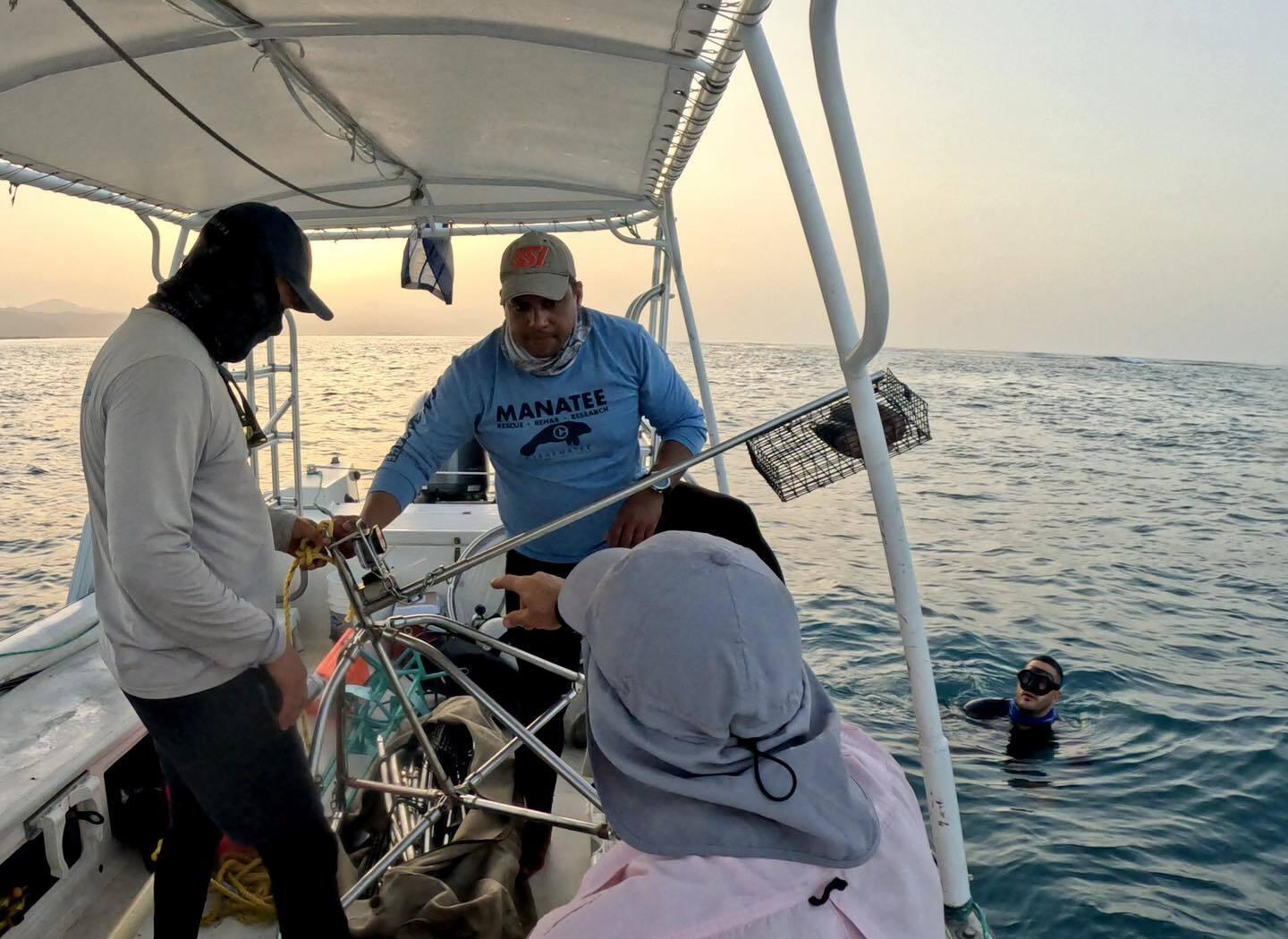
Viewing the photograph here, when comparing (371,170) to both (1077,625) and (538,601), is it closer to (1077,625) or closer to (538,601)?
(538,601)

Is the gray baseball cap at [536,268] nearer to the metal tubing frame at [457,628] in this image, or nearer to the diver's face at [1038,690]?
the metal tubing frame at [457,628]

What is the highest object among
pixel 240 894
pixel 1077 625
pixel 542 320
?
pixel 542 320

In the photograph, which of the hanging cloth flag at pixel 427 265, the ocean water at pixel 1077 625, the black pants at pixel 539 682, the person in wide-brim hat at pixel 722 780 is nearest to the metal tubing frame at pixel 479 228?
the hanging cloth flag at pixel 427 265

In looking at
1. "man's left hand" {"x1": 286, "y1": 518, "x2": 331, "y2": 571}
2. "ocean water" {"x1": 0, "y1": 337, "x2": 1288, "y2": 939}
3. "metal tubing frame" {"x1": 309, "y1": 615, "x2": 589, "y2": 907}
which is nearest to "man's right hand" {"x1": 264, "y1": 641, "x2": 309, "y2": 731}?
"metal tubing frame" {"x1": 309, "y1": 615, "x2": 589, "y2": 907}

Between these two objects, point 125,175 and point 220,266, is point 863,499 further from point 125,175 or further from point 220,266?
point 220,266

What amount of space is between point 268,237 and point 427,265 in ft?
8.06

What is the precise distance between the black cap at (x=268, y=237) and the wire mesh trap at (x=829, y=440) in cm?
110

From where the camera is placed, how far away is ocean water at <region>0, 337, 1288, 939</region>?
5090 millimetres

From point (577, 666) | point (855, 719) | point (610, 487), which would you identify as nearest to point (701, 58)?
point (610, 487)

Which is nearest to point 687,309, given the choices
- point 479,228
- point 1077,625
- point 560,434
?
point 479,228

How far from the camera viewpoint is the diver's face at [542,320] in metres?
2.19

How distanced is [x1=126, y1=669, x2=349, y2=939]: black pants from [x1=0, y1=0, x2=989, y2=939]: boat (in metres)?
0.15

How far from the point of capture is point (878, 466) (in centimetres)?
185

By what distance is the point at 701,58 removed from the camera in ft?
6.98
